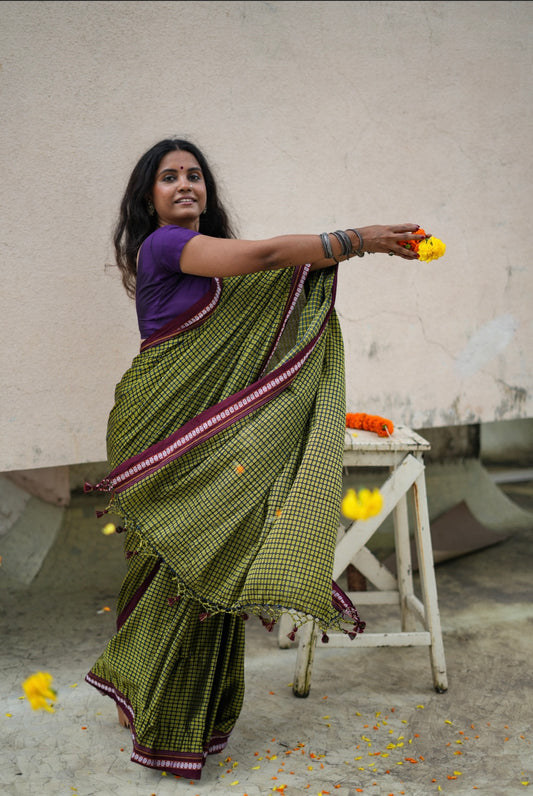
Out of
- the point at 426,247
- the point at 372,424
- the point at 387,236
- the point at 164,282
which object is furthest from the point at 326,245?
the point at 372,424

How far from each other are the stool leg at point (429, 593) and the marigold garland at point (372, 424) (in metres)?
0.20

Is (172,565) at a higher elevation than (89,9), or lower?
lower

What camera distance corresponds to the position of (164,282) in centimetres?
216

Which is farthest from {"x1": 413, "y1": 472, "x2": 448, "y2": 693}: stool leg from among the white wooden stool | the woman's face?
the woman's face

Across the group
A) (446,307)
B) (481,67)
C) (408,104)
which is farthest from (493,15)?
(446,307)

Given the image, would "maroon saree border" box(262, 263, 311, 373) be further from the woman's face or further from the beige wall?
the beige wall

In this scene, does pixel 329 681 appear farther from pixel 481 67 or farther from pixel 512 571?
pixel 481 67

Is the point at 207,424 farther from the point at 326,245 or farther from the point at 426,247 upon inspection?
the point at 426,247

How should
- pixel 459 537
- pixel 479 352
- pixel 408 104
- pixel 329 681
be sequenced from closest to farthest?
pixel 329 681 → pixel 408 104 → pixel 479 352 → pixel 459 537

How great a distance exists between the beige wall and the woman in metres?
0.63

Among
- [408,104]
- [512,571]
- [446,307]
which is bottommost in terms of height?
[512,571]

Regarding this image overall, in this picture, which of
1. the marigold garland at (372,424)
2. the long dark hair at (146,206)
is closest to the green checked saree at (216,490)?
the long dark hair at (146,206)

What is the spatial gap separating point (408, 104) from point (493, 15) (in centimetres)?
61

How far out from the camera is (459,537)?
165 inches
